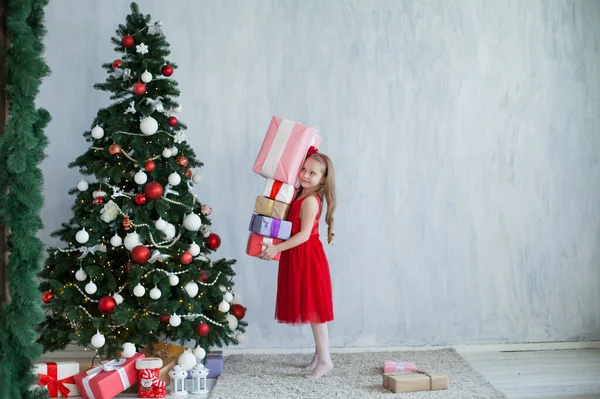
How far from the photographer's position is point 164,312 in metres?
3.41

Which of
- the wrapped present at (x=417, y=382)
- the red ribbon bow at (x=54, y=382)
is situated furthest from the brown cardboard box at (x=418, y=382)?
the red ribbon bow at (x=54, y=382)

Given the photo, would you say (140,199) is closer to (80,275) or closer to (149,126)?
(149,126)

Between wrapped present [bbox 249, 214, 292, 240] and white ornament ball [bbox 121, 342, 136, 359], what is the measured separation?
0.80 meters

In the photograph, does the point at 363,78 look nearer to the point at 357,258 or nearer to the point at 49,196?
the point at 357,258

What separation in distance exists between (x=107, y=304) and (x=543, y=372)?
226cm

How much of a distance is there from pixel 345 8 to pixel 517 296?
2010 millimetres

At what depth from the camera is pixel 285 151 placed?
356 cm

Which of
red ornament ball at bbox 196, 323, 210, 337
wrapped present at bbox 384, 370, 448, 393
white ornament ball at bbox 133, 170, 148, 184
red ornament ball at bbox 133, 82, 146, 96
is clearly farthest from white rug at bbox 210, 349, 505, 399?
red ornament ball at bbox 133, 82, 146, 96

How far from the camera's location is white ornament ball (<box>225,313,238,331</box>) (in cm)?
363

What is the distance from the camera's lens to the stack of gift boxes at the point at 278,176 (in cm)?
355

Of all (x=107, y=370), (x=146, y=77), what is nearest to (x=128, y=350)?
(x=107, y=370)

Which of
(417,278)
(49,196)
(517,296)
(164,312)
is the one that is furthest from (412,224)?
(49,196)

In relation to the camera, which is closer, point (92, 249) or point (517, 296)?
point (92, 249)

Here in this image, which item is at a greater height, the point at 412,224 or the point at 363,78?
the point at 363,78
